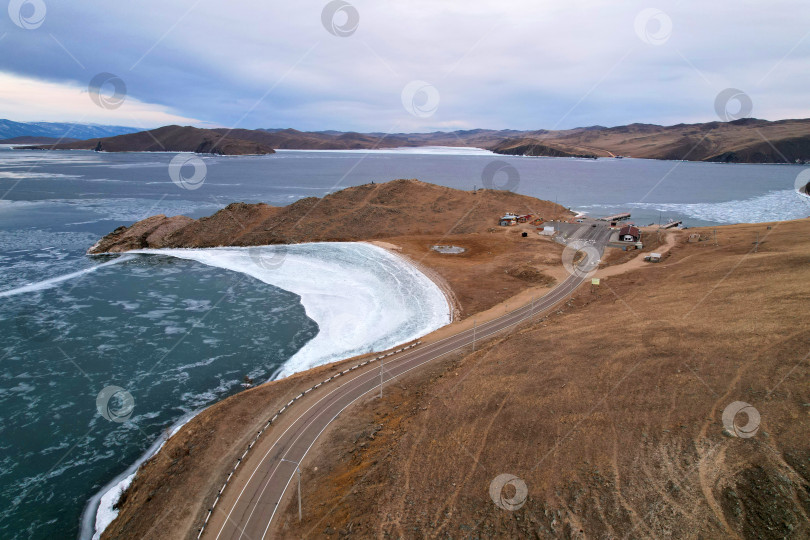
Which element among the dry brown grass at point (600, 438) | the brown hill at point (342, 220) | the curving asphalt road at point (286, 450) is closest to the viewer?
the dry brown grass at point (600, 438)

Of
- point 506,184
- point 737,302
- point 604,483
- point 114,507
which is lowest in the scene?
point 114,507

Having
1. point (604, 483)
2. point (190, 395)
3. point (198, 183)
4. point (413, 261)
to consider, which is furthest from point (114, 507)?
point (198, 183)

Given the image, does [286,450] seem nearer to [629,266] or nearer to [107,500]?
Answer: [107,500]

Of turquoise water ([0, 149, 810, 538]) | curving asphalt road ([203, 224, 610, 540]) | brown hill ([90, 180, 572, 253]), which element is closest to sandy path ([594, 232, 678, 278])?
curving asphalt road ([203, 224, 610, 540])

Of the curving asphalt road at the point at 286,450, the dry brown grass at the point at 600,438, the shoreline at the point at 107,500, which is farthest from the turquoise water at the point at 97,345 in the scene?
the dry brown grass at the point at 600,438

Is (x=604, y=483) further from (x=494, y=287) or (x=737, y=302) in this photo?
(x=494, y=287)

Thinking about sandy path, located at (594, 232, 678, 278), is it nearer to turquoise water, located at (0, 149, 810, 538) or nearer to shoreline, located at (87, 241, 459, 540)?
shoreline, located at (87, 241, 459, 540)

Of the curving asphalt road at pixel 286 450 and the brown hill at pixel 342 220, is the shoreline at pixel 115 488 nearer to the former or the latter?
the curving asphalt road at pixel 286 450
